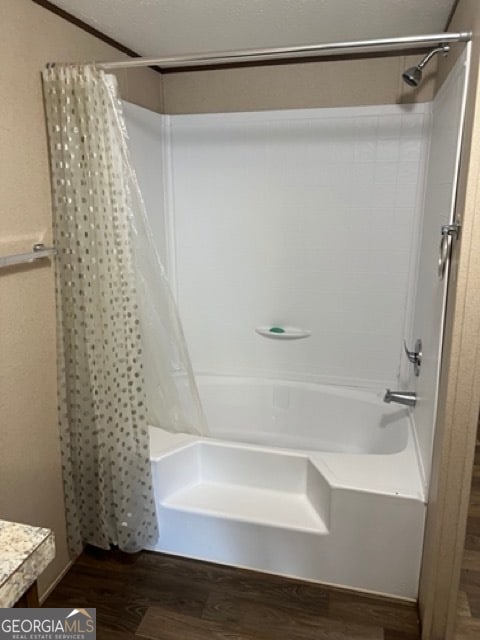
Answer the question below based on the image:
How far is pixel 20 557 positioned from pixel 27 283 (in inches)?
43.4

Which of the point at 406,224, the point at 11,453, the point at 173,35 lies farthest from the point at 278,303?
the point at 11,453

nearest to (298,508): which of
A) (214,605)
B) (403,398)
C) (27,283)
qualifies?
(214,605)

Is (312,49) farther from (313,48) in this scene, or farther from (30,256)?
(30,256)

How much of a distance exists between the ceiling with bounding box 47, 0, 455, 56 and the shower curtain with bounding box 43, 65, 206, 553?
0.34m

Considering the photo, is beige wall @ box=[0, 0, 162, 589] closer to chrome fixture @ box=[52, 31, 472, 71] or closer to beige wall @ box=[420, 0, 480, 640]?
chrome fixture @ box=[52, 31, 472, 71]

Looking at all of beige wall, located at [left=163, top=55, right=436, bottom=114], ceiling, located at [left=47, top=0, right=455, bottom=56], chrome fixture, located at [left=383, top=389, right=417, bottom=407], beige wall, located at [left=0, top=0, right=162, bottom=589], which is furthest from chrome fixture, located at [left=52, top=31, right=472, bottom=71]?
chrome fixture, located at [left=383, top=389, right=417, bottom=407]

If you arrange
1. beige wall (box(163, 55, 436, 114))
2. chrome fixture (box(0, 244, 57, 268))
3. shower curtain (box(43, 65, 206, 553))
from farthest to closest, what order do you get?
beige wall (box(163, 55, 436, 114))
shower curtain (box(43, 65, 206, 553))
chrome fixture (box(0, 244, 57, 268))

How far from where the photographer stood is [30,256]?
1621 mm

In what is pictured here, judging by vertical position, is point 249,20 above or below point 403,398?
above

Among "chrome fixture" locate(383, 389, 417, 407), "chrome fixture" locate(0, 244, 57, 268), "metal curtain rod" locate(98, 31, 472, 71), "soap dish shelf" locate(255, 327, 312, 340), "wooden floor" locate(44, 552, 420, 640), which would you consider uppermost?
"metal curtain rod" locate(98, 31, 472, 71)

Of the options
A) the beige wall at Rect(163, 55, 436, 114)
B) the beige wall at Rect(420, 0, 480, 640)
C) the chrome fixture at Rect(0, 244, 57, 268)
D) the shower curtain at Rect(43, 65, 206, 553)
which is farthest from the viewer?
the beige wall at Rect(163, 55, 436, 114)

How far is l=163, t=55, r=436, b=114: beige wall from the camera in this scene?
7.82 feet

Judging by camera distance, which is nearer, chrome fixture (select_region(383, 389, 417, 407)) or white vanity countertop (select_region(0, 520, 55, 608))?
white vanity countertop (select_region(0, 520, 55, 608))

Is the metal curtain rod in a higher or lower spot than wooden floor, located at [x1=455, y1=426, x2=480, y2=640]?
higher
